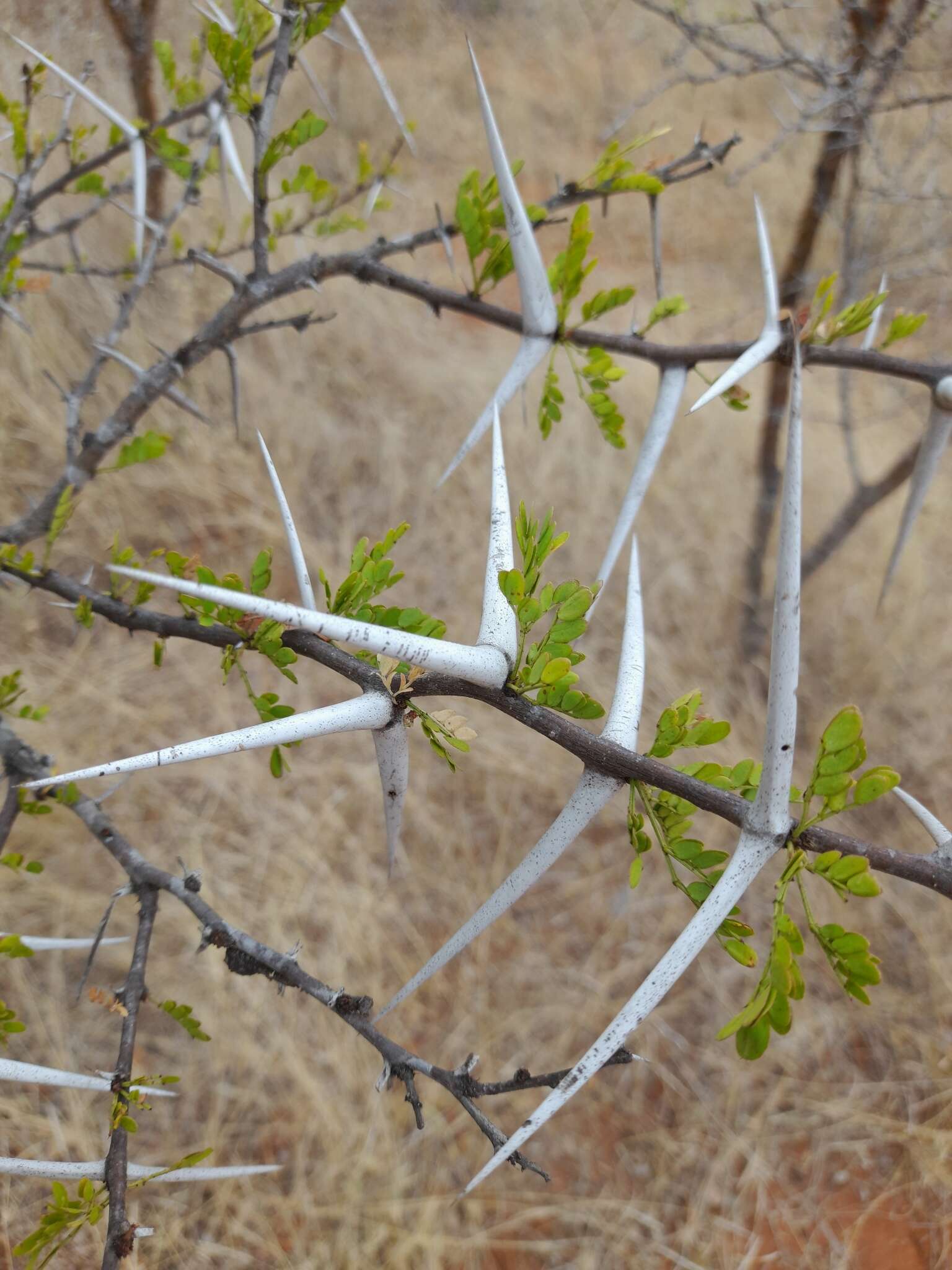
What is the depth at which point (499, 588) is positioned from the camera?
571mm

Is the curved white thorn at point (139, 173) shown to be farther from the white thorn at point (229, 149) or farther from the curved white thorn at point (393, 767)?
the curved white thorn at point (393, 767)

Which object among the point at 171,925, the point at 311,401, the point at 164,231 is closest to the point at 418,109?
the point at 311,401

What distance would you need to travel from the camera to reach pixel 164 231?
110 cm

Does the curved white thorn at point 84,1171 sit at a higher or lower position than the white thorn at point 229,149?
lower

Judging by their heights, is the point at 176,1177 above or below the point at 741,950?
below

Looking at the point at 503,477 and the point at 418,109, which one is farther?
the point at 418,109

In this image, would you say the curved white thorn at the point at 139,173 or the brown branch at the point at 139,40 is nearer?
the curved white thorn at the point at 139,173

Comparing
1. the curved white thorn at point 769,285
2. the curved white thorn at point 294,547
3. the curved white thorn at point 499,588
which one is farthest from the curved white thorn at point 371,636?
the curved white thorn at point 769,285

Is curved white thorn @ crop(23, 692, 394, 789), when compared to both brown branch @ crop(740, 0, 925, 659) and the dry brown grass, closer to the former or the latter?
the dry brown grass

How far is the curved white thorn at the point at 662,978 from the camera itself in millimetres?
450

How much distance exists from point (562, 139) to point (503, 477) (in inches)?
218

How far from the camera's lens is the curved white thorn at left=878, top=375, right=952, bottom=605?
0.87m

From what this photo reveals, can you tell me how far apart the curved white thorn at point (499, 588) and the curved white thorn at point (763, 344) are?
0.17 metres

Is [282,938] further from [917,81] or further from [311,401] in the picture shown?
[917,81]
